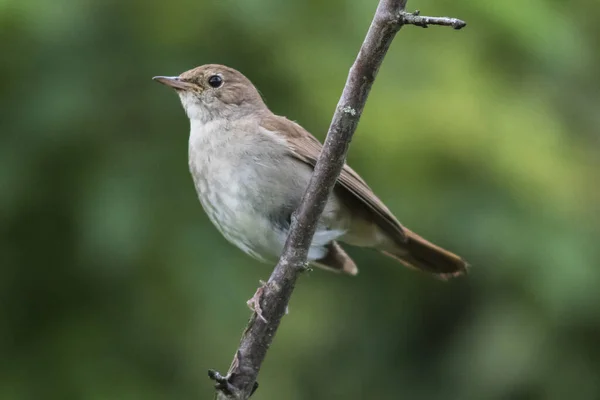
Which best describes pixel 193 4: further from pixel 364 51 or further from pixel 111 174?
pixel 364 51

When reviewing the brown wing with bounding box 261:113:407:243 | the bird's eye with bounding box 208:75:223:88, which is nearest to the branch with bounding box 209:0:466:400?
the brown wing with bounding box 261:113:407:243

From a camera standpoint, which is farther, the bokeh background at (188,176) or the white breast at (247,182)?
the bokeh background at (188,176)

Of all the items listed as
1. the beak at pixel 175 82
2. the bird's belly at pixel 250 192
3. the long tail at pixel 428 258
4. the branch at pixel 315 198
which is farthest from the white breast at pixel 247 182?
the branch at pixel 315 198

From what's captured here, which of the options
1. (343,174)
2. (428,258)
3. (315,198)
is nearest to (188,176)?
(343,174)

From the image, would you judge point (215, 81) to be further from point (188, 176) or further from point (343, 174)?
point (343, 174)

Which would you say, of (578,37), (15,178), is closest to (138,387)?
(15,178)

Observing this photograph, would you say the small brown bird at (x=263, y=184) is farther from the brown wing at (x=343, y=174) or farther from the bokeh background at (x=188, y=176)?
the bokeh background at (x=188, y=176)
